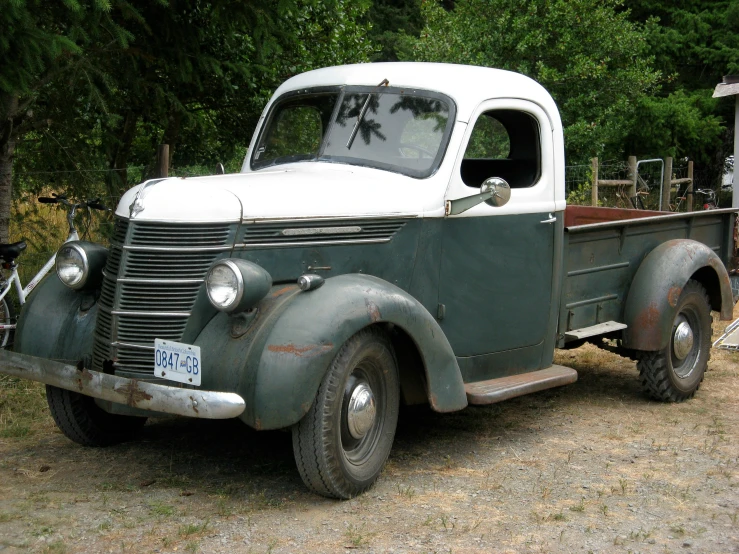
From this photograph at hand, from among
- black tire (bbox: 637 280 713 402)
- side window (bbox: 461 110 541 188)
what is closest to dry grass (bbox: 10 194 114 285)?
side window (bbox: 461 110 541 188)

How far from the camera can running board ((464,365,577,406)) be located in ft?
16.7

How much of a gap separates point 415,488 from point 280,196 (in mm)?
1553

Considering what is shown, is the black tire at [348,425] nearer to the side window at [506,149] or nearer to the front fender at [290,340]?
the front fender at [290,340]

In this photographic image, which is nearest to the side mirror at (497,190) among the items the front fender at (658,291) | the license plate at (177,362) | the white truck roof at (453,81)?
the white truck roof at (453,81)

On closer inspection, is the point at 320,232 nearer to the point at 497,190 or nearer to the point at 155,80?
the point at 497,190

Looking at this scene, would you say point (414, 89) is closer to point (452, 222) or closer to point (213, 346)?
point (452, 222)

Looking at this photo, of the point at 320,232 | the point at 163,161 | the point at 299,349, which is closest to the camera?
the point at 299,349

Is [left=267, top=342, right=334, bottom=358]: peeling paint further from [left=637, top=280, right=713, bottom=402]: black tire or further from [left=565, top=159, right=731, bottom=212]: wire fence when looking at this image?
[left=565, top=159, right=731, bottom=212]: wire fence

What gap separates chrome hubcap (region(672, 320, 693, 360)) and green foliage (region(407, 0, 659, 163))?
7.50 m

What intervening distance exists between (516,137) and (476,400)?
5.58 feet

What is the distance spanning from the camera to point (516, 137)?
582 cm

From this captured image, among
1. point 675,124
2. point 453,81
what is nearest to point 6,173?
point 453,81

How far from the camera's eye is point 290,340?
4.14 meters

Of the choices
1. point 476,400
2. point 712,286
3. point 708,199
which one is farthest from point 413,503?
point 708,199
